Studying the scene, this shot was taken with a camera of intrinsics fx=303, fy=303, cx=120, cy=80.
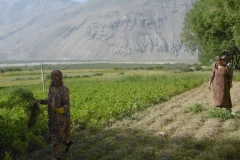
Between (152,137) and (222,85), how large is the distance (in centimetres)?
447

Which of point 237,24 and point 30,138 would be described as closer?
point 30,138

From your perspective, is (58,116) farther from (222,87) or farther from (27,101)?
(222,87)

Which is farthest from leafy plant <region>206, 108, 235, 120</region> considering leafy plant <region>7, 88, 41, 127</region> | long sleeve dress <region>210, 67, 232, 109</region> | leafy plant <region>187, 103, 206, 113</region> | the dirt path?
leafy plant <region>7, 88, 41, 127</region>

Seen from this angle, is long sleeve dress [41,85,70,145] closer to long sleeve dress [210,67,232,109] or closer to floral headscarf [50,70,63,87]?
floral headscarf [50,70,63,87]

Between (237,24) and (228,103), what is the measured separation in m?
7.70

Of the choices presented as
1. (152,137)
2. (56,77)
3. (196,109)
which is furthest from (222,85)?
(56,77)

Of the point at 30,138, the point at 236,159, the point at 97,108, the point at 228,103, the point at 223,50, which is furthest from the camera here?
the point at 223,50

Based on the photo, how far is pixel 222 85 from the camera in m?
12.1

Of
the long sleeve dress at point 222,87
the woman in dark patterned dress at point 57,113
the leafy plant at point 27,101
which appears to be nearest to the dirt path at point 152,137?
the woman in dark patterned dress at point 57,113

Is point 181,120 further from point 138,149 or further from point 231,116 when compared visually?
point 138,149

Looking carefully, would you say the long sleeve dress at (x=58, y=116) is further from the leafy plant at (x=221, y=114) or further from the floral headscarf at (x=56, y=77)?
the leafy plant at (x=221, y=114)

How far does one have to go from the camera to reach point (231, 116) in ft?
37.0

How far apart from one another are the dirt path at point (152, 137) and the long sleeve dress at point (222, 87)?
0.96 m

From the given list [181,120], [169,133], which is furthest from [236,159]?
[181,120]
